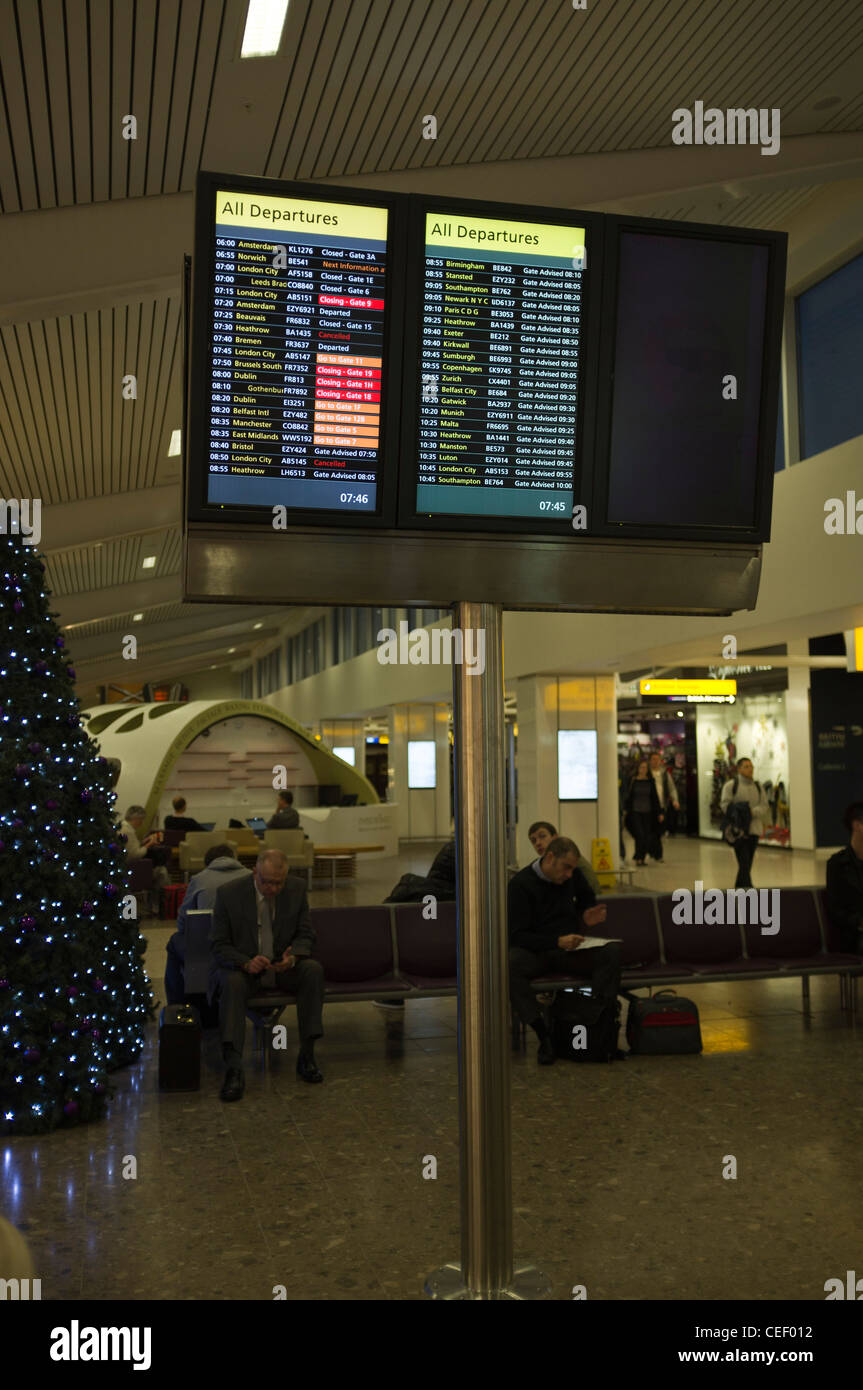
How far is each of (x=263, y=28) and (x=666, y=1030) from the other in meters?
6.75

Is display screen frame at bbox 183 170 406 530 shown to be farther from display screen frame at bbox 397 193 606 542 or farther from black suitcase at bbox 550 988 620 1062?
black suitcase at bbox 550 988 620 1062

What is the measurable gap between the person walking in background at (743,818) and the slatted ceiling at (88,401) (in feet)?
29.1

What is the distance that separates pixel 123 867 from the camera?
741 cm

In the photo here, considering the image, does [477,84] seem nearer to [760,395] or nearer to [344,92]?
[344,92]

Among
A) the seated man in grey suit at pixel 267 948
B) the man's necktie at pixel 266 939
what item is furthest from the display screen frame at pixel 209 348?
the man's necktie at pixel 266 939

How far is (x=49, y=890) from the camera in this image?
6344 millimetres

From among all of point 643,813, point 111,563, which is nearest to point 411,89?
point 643,813

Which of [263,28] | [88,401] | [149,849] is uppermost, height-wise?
[263,28]

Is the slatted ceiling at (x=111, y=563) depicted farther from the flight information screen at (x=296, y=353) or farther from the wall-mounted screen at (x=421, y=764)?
the flight information screen at (x=296, y=353)

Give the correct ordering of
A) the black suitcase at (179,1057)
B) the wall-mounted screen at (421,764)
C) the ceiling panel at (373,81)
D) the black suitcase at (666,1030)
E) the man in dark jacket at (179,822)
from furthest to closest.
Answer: the wall-mounted screen at (421,764) → the man in dark jacket at (179,822) → the black suitcase at (666,1030) → the ceiling panel at (373,81) → the black suitcase at (179,1057)

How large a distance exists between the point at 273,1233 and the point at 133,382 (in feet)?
34.8

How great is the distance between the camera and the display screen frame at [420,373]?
3.66 m

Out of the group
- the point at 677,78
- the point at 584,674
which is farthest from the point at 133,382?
the point at 584,674

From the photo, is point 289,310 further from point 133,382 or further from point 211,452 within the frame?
point 133,382
